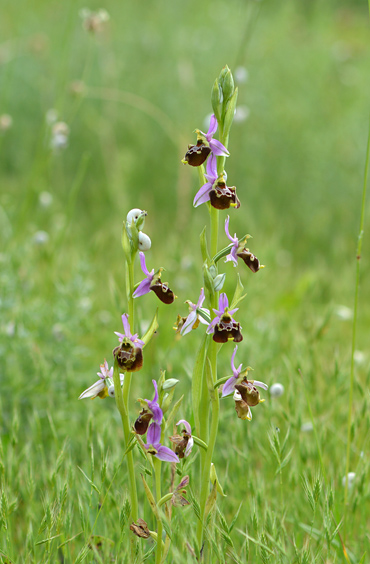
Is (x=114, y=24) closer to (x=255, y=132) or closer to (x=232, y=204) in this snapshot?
(x=255, y=132)

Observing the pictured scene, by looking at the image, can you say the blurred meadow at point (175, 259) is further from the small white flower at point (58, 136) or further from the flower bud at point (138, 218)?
the flower bud at point (138, 218)

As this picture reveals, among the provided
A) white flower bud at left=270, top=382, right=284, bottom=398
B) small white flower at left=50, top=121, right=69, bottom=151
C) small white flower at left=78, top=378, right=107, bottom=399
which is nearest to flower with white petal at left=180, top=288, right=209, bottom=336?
small white flower at left=78, top=378, right=107, bottom=399

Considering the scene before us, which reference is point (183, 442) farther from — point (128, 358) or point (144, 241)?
point (144, 241)

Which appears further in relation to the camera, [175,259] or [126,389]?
[175,259]

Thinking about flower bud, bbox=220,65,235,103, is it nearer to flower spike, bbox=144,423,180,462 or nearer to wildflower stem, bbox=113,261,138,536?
wildflower stem, bbox=113,261,138,536

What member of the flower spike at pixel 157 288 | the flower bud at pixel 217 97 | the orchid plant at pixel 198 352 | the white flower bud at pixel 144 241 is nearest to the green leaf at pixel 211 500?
the orchid plant at pixel 198 352

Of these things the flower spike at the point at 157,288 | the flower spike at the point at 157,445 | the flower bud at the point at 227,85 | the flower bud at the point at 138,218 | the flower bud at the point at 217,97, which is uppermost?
the flower bud at the point at 227,85

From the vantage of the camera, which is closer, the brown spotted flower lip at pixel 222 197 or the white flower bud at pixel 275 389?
the brown spotted flower lip at pixel 222 197

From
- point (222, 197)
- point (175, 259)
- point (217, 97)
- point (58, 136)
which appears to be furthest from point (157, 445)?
point (58, 136)
